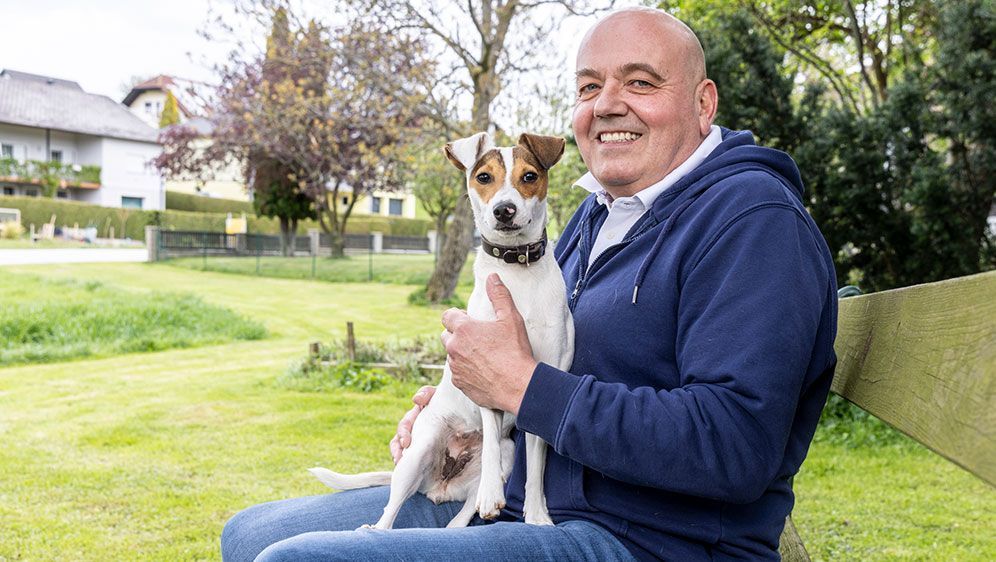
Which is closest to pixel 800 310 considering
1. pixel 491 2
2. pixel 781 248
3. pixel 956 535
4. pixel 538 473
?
pixel 781 248

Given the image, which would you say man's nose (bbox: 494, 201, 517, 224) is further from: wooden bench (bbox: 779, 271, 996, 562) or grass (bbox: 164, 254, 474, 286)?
grass (bbox: 164, 254, 474, 286)

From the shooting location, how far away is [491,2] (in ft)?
41.4

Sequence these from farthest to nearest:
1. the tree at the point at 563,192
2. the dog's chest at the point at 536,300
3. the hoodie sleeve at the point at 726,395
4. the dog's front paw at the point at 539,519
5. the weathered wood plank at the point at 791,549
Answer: the tree at the point at 563,192 < the weathered wood plank at the point at 791,549 < the dog's chest at the point at 536,300 < the dog's front paw at the point at 539,519 < the hoodie sleeve at the point at 726,395

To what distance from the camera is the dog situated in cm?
209

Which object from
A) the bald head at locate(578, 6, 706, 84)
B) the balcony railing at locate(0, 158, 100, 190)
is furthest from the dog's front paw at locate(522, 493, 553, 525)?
the balcony railing at locate(0, 158, 100, 190)

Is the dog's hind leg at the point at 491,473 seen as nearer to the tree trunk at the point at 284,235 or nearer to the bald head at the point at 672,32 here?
the bald head at the point at 672,32

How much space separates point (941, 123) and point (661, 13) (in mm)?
5012

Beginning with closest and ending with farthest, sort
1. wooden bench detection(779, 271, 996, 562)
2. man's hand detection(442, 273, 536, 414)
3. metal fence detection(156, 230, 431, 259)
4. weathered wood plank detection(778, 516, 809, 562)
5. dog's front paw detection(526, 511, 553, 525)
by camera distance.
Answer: wooden bench detection(779, 271, 996, 562) < man's hand detection(442, 273, 536, 414) < dog's front paw detection(526, 511, 553, 525) < weathered wood plank detection(778, 516, 809, 562) < metal fence detection(156, 230, 431, 259)

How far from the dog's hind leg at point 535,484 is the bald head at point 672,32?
3.18ft

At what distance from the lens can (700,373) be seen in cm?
166

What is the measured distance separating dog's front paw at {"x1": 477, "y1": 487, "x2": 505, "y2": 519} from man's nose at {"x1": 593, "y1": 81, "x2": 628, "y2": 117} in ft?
3.13

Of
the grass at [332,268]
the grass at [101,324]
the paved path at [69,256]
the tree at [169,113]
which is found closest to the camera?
the grass at [101,324]

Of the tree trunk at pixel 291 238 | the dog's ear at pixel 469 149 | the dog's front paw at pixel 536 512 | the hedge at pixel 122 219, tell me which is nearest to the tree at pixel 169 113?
the hedge at pixel 122 219

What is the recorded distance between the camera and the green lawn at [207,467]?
4.46 metres
